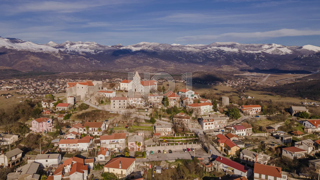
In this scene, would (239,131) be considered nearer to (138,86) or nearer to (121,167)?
(121,167)

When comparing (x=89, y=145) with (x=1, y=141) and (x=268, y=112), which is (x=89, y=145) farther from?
(x=268, y=112)

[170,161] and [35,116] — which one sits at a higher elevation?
[35,116]

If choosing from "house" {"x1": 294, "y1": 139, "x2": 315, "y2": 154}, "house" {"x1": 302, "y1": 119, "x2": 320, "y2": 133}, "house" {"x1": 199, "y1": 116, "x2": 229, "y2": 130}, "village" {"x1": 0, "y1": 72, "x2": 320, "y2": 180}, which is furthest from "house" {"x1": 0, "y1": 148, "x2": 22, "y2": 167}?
"house" {"x1": 302, "y1": 119, "x2": 320, "y2": 133}

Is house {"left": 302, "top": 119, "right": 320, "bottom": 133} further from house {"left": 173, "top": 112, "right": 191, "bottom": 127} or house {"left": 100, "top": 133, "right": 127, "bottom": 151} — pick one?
house {"left": 100, "top": 133, "right": 127, "bottom": 151}

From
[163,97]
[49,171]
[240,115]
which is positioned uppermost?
[163,97]

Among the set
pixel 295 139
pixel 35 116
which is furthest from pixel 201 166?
pixel 35 116

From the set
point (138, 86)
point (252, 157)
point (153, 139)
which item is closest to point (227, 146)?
point (252, 157)
